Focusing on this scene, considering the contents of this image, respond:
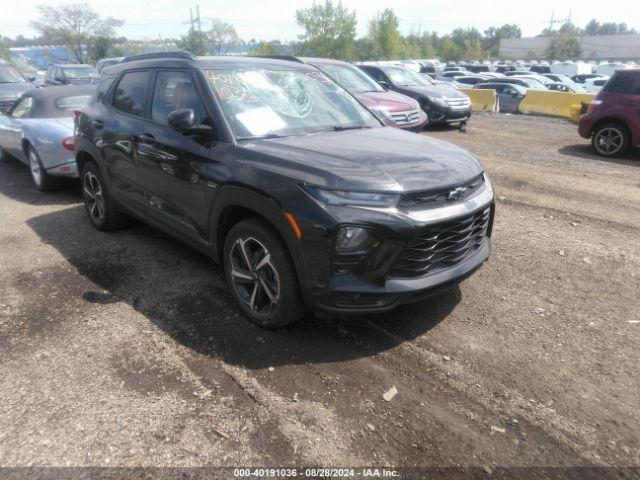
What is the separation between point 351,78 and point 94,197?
674cm

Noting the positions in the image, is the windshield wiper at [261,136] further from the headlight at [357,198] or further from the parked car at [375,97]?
the parked car at [375,97]

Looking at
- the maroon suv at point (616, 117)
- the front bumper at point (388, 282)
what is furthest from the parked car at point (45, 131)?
the maroon suv at point (616, 117)

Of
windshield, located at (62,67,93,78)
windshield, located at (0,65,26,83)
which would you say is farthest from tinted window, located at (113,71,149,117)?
windshield, located at (62,67,93,78)

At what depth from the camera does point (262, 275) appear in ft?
10.8

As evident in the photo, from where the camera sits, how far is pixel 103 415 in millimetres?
2650

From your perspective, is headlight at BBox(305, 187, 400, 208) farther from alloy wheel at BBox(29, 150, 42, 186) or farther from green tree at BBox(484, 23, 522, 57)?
green tree at BBox(484, 23, 522, 57)

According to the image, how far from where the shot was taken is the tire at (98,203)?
517 centimetres

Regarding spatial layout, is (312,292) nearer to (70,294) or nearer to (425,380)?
(425,380)

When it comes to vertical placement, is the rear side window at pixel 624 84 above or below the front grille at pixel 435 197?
above

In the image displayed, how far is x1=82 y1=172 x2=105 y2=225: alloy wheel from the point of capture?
5.32 meters

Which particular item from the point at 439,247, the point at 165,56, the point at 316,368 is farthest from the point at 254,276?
the point at 165,56

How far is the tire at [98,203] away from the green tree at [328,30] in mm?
58645

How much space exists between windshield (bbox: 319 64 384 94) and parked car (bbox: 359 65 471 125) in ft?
7.00

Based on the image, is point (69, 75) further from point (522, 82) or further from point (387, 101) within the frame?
point (522, 82)
